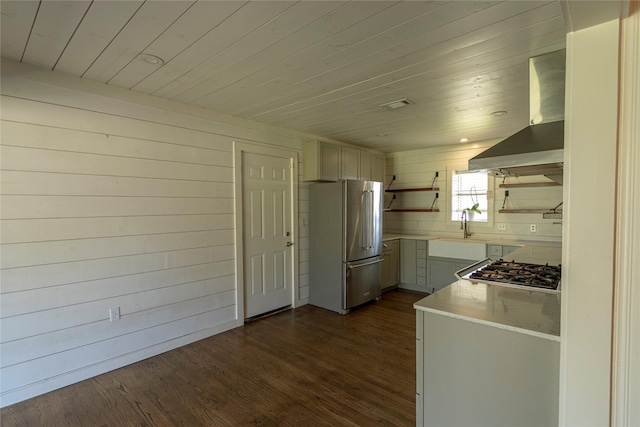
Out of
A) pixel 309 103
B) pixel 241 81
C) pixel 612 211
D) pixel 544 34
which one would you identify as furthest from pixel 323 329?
pixel 544 34

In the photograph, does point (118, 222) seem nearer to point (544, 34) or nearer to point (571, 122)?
point (571, 122)

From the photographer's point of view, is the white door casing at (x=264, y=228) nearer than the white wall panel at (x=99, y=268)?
No

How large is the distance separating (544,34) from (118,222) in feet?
10.9

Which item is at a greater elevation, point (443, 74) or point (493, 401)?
point (443, 74)

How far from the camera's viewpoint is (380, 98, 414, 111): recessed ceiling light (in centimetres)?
288

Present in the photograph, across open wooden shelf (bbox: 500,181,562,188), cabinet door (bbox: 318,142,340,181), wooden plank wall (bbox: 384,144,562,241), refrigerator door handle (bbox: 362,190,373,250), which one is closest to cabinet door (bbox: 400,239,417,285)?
wooden plank wall (bbox: 384,144,562,241)

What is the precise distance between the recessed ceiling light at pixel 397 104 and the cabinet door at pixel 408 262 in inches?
97.1

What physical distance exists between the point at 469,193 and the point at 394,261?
5.15ft

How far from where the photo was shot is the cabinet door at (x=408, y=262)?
4875 millimetres

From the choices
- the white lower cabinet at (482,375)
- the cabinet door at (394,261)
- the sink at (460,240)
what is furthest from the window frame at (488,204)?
the white lower cabinet at (482,375)

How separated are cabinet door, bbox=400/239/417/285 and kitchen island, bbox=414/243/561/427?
3056 mm

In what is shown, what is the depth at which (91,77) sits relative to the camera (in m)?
2.43

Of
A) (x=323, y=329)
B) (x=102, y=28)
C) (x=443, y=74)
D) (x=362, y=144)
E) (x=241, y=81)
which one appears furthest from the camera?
(x=362, y=144)

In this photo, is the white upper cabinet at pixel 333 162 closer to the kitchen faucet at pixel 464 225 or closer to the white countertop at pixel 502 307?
the kitchen faucet at pixel 464 225
